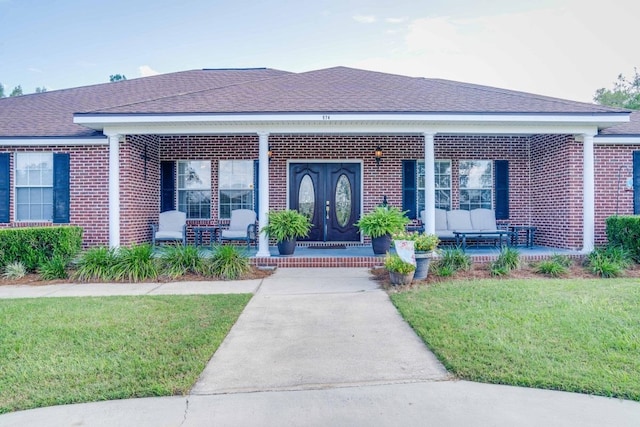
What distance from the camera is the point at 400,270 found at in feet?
20.7

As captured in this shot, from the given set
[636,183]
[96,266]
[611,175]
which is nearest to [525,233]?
[611,175]

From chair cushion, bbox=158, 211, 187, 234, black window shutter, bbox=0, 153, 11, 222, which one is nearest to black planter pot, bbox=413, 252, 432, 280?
chair cushion, bbox=158, 211, 187, 234

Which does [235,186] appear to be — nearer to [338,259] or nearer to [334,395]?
[338,259]

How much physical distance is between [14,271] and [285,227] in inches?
196

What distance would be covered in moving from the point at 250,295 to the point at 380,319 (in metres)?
2.08

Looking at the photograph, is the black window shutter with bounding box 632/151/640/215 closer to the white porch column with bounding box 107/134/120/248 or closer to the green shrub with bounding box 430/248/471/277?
the green shrub with bounding box 430/248/471/277

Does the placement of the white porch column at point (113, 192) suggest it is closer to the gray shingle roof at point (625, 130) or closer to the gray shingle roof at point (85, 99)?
the gray shingle roof at point (85, 99)

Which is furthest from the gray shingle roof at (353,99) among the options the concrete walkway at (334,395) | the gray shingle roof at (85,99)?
the concrete walkway at (334,395)

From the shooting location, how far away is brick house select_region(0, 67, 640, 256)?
8.30m

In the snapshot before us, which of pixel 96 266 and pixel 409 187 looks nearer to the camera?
pixel 96 266

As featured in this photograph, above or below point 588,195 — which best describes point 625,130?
above

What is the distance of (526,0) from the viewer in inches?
443

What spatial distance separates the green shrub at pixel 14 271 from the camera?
7.26 meters

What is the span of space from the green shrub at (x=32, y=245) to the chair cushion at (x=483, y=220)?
9.11 m
